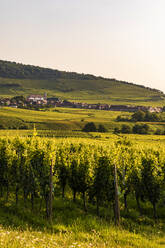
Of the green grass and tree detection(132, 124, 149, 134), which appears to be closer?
the green grass

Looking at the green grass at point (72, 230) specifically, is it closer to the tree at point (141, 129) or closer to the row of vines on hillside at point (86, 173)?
the row of vines on hillside at point (86, 173)

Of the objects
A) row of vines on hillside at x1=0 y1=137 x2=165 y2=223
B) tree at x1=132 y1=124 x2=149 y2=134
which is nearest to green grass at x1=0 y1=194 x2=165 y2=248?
row of vines on hillside at x1=0 y1=137 x2=165 y2=223

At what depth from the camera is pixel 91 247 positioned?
10.5 m

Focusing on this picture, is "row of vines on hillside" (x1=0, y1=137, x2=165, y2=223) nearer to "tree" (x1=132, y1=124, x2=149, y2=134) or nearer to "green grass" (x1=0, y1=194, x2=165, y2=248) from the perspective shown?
"green grass" (x1=0, y1=194, x2=165, y2=248)

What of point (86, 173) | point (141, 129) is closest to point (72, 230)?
point (86, 173)

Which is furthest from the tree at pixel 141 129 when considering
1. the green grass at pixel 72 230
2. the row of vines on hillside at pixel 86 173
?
the green grass at pixel 72 230

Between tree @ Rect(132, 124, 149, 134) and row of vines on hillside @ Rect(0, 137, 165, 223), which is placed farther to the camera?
tree @ Rect(132, 124, 149, 134)

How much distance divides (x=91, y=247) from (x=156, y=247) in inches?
144

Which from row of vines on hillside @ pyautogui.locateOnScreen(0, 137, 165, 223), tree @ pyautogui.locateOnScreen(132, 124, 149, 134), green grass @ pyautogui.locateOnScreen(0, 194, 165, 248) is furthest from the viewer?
tree @ pyautogui.locateOnScreen(132, 124, 149, 134)

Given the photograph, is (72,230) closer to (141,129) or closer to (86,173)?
(86,173)

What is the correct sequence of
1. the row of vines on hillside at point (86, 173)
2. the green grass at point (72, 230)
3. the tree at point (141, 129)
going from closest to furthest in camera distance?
the green grass at point (72, 230) → the row of vines on hillside at point (86, 173) → the tree at point (141, 129)

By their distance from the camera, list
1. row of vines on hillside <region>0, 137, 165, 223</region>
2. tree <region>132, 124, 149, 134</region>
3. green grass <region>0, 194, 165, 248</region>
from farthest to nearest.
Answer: tree <region>132, 124, 149, 134</region>
row of vines on hillside <region>0, 137, 165, 223</region>
green grass <region>0, 194, 165, 248</region>

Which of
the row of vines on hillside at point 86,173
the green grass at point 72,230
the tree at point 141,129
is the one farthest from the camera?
the tree at point 141,129

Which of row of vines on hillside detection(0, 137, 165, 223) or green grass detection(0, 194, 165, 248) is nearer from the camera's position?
green grass detection(0, 194, 165, 248)
